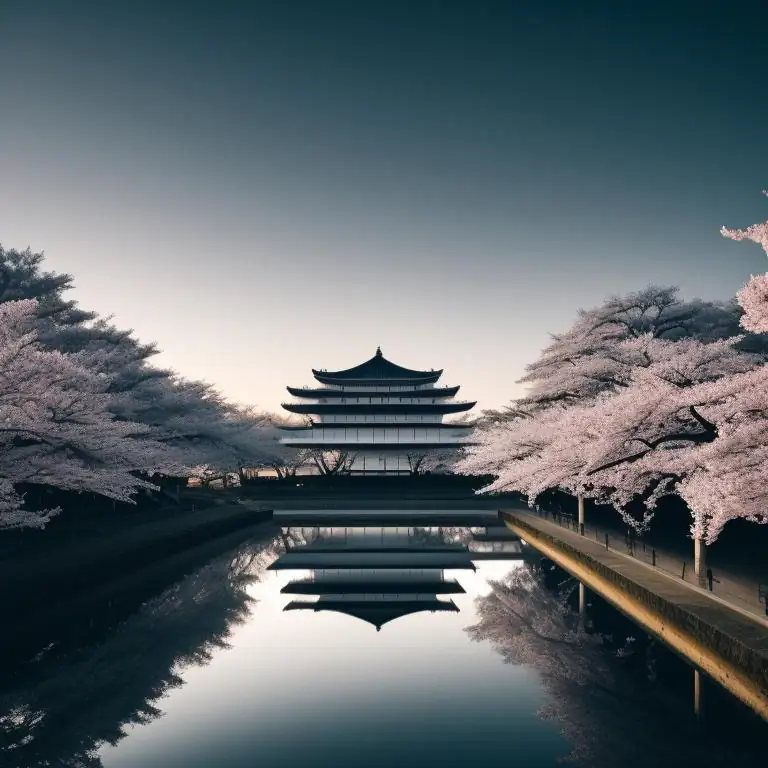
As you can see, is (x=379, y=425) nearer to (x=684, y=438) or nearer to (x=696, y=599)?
(x=684, y=438)

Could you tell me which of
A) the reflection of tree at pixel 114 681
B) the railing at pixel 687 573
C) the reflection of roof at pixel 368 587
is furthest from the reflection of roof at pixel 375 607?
the railing at pixel 687 573

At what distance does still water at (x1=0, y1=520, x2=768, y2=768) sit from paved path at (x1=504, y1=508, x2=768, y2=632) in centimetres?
108

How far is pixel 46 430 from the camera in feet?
59.4

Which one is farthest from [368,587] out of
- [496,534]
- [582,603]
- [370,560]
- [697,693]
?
[496,534]

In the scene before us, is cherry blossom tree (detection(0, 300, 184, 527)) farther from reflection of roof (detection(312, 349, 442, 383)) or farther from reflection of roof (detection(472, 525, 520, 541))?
reflection of roof (detection(312, 349, 442, 383))

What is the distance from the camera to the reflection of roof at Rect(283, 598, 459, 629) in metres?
18.6

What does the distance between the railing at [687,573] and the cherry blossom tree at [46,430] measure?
15.6 metres

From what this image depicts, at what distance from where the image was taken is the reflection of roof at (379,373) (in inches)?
2667

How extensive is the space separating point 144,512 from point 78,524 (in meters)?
6.05

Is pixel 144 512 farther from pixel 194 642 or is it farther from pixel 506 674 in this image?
pixel 506 674

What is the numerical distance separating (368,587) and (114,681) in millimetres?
11024

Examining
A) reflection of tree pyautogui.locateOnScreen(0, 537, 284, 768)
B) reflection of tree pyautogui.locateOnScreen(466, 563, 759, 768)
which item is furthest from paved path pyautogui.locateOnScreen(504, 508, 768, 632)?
reflection of tree pyautogui.locateOnScreen(0, 537, 284, 768)

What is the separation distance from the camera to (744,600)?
49.8ft

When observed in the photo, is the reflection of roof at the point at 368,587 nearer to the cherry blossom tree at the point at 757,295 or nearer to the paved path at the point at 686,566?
the paved path at the point at 686,566
